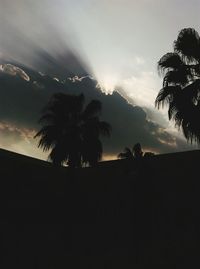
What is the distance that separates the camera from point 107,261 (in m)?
15.9

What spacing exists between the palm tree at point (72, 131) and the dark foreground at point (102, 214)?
98 cm

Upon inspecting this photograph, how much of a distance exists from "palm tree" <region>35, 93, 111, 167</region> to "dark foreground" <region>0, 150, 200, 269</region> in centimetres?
98

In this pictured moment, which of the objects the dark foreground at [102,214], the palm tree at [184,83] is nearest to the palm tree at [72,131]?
the dark foreground at [102,214]

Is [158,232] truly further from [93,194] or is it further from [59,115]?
[59,115]

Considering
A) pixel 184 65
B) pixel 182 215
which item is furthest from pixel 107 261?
pixel 184 65

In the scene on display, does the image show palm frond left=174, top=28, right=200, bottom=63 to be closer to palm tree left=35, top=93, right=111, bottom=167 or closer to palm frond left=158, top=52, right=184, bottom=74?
palm frond left=158, top=52, right=184, bottom=74

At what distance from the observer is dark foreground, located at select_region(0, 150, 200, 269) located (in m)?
15.9

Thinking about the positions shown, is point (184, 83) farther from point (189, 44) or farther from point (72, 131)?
point (72, 131)

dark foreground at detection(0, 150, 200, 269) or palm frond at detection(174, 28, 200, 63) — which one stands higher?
palm frond at detection(174, 28, 200, 63)

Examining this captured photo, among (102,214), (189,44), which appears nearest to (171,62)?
(189,44)

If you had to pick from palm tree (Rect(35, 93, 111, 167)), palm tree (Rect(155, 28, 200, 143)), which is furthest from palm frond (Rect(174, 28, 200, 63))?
palm tree (Rect(35, 93, 111, 167))

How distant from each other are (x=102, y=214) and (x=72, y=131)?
5.06 metres

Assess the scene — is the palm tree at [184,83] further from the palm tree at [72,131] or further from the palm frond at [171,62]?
the palm tree at [72,131]

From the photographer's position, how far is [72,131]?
20984 mm
